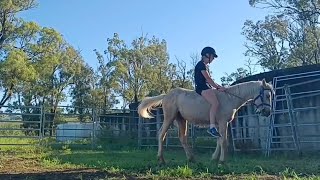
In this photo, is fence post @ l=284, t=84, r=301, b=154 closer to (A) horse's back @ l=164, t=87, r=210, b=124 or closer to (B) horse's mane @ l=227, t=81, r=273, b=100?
(B) horse's mane @ l=227, t=81, r=273, b=100

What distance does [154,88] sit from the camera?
124 ft

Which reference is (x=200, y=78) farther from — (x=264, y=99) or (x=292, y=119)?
(x=292, y=119)

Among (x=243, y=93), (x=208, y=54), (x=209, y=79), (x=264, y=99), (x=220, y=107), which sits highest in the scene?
(x=208, y=54)

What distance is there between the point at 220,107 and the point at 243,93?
524 mm

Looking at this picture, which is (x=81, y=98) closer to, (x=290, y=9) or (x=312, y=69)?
(x=290, y=9)

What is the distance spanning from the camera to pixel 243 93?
755cm

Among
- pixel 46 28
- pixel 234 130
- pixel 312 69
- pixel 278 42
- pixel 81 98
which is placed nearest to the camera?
pixel 312 69

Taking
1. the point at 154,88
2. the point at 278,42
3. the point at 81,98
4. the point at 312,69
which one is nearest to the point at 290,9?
the point at 278,42

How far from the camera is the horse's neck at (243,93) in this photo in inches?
296

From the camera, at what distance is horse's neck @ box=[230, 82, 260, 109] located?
7522 mm

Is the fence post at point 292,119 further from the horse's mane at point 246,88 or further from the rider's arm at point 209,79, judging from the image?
the rider's arm at point 209,79

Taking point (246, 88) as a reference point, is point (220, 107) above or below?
below

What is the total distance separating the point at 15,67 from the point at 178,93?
23.2 metres

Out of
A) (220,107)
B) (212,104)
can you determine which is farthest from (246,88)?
(212,104)
